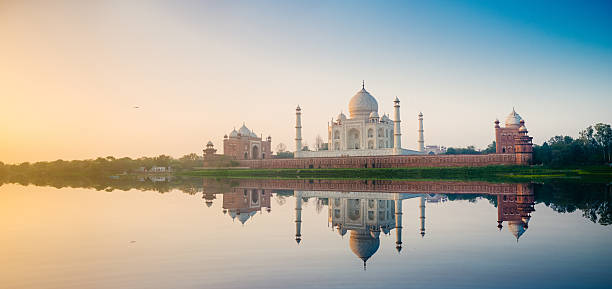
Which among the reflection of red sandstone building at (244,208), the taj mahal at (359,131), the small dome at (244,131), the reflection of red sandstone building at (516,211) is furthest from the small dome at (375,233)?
the small dome at (244,131)

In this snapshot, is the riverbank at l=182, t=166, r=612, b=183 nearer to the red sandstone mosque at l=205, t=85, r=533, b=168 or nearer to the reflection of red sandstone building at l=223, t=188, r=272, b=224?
the red sandstone mosque at l=205, t=85, r=533, b=168

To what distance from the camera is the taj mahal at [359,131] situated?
44084mm

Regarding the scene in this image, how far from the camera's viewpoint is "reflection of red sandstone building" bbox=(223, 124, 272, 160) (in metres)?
51.3

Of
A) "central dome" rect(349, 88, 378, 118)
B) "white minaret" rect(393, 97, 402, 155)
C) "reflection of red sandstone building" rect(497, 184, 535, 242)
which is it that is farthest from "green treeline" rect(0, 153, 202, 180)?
"reflection of red sandstone building" rect(497, 184, 535, 242)

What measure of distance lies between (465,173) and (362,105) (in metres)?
17.3

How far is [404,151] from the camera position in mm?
40594

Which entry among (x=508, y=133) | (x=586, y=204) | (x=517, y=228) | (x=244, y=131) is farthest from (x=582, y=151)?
(x=244, y=131)

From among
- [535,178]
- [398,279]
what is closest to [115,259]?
[398,279]

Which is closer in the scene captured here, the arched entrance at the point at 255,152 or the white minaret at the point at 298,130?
the white minaret at the point at 298,130

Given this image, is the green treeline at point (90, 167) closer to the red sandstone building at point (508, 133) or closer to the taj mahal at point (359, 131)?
the taj mahal at point (359, 131)

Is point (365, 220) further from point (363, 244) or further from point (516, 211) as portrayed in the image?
point (516, 211)

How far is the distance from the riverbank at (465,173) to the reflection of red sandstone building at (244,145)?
10606 mm

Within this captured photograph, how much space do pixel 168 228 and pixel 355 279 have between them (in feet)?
18.2

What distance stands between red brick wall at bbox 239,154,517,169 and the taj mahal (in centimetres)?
166
